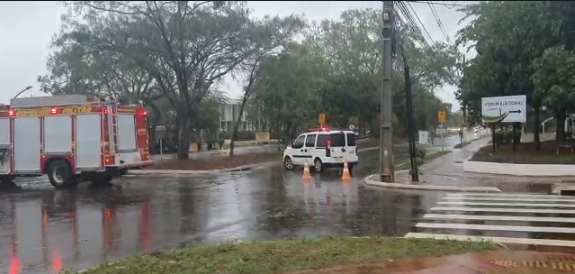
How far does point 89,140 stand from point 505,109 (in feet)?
53.8

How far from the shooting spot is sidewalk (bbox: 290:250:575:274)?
7.62 meters

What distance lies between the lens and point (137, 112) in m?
23.1

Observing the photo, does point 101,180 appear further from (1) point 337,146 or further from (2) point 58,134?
(1) point 337,146

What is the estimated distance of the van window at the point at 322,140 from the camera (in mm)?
26688

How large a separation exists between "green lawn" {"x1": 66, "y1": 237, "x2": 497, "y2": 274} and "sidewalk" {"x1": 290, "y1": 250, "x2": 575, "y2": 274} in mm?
228

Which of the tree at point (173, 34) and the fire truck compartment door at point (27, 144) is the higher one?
the tree at point (173, 34)

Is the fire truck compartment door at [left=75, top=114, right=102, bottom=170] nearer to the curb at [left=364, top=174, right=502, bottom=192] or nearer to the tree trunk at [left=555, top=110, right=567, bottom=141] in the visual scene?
the curb at [left=364, top=174, right=502, bottom=192]

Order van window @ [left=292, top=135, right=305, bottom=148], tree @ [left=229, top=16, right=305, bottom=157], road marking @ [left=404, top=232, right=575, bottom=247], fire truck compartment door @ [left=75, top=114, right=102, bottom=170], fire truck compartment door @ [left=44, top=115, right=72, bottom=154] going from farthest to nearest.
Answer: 1. tree @ [left=229, top=16, right=305, bottom=157]
2. van window @ [left=292, top=135, right=305, bottom=148]
3. fire truck compartment door @ [left=44, top=115, right=72, bottom=154]
4. fire truck compartment door @ [left=75, top=114, right=102, bottom=170]
5. road marking @ [left=404, top=232, right=575, bottom=247]

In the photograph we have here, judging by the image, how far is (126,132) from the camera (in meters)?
22.6

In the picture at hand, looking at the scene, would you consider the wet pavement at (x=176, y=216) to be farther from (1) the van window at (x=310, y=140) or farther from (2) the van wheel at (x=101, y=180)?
(1) the van window at (x=310, y=140)

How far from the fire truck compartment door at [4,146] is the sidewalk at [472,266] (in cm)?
1805

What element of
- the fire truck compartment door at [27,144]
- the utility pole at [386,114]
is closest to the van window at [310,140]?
the utility pole at [386,114]

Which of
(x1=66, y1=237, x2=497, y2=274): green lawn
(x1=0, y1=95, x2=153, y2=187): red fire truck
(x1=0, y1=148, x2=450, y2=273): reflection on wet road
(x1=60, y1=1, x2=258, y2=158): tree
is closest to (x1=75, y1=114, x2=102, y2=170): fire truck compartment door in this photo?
(x1=0, y1=95, x2=153, y2=187): red fire truck

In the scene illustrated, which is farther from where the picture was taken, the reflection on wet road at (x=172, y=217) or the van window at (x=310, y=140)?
the van window at (x=310, y=140)
